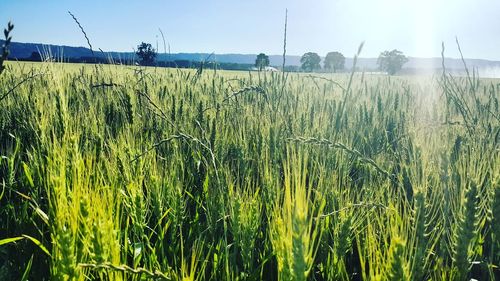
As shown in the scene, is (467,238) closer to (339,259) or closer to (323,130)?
(339,259)

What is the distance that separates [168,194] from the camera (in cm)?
134

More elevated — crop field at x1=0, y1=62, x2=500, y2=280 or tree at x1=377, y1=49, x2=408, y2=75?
tree at x1=377, y1=49, x2=408, y2=75

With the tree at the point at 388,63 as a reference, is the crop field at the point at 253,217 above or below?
below

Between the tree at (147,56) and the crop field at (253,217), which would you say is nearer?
the crop field at (253,217)

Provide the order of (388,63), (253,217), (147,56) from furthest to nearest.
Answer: (388,63), (147,56), (253,217)

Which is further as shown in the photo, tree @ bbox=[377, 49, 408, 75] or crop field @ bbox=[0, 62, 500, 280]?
tree @ bbox=[377, 49, 408, 75]

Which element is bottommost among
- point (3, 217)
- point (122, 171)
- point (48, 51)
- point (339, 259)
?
point (3, 217)

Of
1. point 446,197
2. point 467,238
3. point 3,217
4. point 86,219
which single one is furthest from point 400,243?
point 3,217

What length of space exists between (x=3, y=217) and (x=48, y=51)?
3.25 ft

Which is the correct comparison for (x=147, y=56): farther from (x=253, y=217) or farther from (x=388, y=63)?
(x=388, y=63)

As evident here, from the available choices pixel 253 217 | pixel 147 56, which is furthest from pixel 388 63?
pixel 253 217

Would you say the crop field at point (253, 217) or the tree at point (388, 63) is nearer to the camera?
the crop field at point (253, 217)

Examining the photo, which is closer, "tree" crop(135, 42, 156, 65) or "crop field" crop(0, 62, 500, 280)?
"crop field" crop(0, 62, 500, 280)

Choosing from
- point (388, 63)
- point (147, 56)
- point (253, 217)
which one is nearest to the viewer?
point (253, 217)
